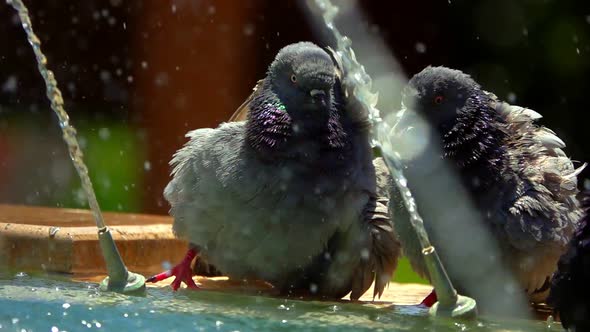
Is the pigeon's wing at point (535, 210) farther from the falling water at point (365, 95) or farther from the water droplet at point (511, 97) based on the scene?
the water droplet at point (511, 97)

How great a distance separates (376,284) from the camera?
382 cm

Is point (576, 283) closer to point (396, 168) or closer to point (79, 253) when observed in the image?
point (396, 168)

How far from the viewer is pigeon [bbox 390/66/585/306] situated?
136 inches

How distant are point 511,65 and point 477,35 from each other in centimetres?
38

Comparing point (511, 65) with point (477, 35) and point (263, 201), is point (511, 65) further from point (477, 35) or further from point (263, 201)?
point (263, 201)

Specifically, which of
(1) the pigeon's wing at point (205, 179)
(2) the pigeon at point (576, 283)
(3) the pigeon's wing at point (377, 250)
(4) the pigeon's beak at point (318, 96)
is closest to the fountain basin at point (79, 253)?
(3) the pigeon's wing at point (377, 250)

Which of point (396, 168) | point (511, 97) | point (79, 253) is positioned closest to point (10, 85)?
point (511, 97)

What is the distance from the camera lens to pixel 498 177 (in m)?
3.51

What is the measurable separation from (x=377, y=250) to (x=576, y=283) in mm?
1381

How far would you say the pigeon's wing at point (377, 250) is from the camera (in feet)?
12.2

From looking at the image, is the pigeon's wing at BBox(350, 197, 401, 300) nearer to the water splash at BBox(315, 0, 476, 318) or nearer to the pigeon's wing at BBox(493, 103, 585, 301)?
the water splash at BBox(315, 0, 476, 318)

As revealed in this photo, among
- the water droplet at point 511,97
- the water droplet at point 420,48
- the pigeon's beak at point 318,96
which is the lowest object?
the pigeon's beak at point 318,96

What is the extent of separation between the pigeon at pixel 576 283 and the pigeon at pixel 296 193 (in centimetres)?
126

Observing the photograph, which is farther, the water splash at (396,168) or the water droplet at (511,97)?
the water droplet at (511,97)
